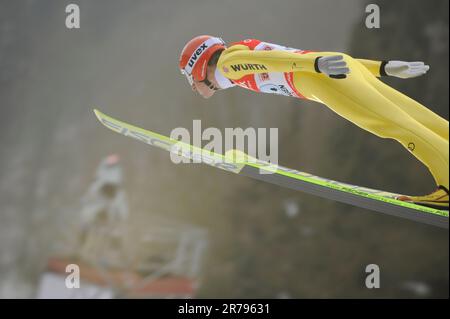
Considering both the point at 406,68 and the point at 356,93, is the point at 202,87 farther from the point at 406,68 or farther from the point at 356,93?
the point at 406,68

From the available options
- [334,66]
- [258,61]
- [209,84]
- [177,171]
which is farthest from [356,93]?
[177,171]

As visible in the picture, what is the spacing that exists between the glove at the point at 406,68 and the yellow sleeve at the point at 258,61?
0.55m

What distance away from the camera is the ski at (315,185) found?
9.95ft

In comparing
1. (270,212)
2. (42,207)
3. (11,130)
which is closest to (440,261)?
(270,212)

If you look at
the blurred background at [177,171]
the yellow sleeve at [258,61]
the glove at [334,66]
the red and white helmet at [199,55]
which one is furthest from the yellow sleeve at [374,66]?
the blurred background at [177,171]

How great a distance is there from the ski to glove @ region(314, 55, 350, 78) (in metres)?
0.69

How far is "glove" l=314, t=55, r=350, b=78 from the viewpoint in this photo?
2.84 m

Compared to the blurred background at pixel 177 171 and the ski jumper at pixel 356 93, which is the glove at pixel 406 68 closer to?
the ski jumper at pixel 356 93

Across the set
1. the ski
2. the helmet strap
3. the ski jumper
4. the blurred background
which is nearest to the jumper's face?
the helmet strap

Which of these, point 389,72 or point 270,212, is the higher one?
point 270,212

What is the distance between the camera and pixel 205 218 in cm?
802

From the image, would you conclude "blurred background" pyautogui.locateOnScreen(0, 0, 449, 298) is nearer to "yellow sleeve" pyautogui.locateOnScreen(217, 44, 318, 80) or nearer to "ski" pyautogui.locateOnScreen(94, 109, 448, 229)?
"ski" pyautogui.locateOnScreen(94, 109, 448, 229)
